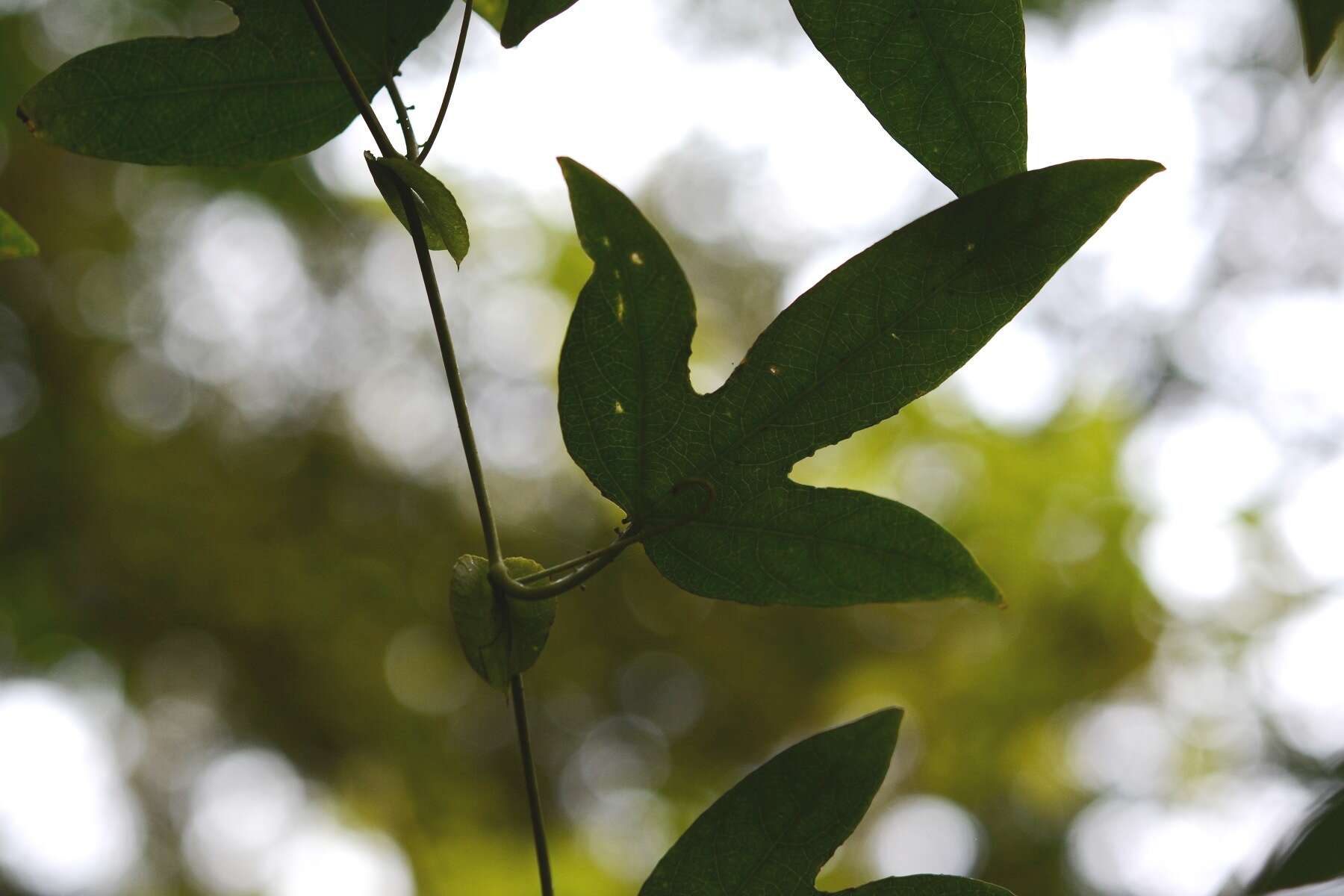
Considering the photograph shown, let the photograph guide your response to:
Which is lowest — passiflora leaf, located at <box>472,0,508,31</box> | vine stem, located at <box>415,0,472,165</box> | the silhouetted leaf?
the silhouetted leaf

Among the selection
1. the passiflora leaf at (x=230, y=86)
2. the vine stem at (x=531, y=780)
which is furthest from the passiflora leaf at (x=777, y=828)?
the passiflora leaf at (x=230, y=86)

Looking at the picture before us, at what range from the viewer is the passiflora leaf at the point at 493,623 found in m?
0.28

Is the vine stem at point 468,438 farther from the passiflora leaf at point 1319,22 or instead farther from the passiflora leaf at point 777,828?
the passiflora leaf at point 1319,22

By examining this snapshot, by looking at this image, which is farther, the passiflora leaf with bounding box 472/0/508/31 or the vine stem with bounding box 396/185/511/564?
the passiflora leaf with bounding box 472/0/508/31

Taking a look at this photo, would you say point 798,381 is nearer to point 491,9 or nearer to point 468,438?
point 468,438

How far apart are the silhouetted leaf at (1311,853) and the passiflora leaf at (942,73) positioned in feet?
0.59

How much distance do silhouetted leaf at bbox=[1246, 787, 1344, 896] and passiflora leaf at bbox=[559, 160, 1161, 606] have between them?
0.29ft

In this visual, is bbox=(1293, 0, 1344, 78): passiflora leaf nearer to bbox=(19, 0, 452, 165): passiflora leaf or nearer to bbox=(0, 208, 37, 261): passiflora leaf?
bbox=(19, 0, 452, 165): passiflora leaf

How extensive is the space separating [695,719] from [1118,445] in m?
1.22

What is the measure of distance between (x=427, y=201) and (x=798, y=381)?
0.40 feet

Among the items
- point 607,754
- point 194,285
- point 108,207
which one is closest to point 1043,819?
point 607,754

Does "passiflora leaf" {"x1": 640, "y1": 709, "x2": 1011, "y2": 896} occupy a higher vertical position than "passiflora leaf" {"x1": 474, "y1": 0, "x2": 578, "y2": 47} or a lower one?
lower

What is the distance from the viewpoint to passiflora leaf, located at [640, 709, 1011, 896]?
0.94 feet

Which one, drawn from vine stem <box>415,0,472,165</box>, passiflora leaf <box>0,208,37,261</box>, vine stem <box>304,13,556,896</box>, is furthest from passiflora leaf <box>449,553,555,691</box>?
passiflora leaf <box>0,208,37,261</box>
